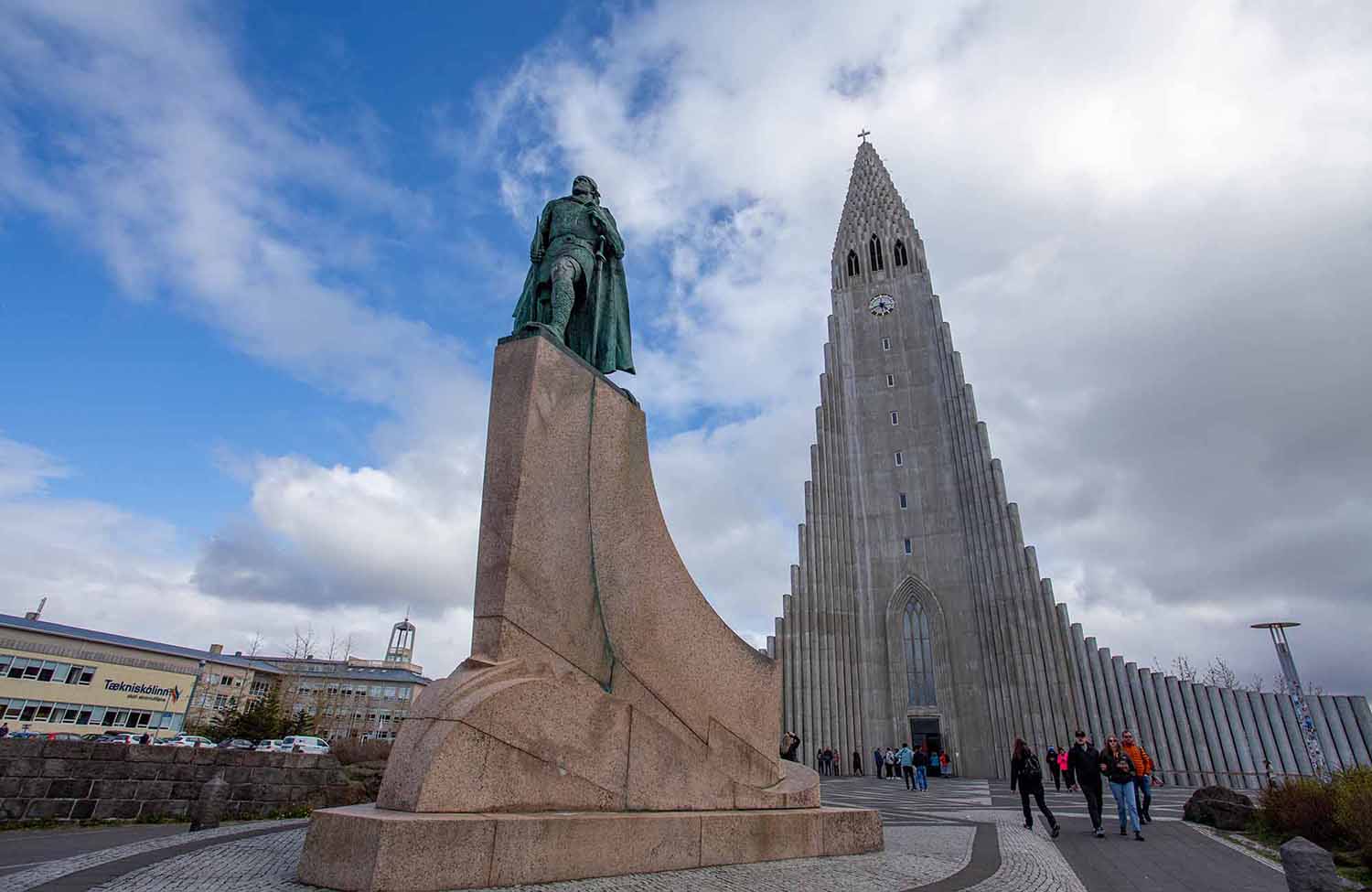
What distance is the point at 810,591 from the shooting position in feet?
111

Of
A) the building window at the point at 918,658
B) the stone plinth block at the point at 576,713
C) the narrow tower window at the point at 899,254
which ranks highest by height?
the narrow tower window at the point at 899,254

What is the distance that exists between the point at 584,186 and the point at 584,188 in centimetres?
3

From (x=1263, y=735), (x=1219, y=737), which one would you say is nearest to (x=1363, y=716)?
(x=1263, y=735)

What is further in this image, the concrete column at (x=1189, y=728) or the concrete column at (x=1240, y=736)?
the concrete column at (x=1240, y=736)

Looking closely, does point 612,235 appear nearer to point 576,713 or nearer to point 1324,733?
point 576,713

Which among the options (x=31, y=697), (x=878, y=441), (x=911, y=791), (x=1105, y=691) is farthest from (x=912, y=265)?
(x=31, y=697)

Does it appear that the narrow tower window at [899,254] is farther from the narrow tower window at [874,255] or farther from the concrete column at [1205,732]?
the concrete column at [1205,732]

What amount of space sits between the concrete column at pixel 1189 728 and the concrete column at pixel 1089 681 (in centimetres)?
298

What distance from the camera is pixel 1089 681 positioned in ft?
96.2

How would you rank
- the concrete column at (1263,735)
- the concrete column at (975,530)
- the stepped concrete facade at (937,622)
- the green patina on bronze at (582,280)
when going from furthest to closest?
the concrete column at (975,530) < the stepped concrete facade at (937,622) < the concrete column at (1263,735) < the green patina on bronze at (582,280)

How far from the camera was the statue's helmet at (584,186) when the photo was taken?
846cm

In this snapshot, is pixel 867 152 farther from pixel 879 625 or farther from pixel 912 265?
pixel 879 625

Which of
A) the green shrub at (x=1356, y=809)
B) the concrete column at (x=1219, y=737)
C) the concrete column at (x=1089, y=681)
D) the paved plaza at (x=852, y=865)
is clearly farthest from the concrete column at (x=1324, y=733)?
the green shrub at (x=1356, y=809)

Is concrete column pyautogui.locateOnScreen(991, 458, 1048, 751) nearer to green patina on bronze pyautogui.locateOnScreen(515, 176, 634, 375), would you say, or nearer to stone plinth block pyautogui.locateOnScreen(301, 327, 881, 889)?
stone plinth block pyautogui.locateOnScreen(301, 327, 881, 889)
